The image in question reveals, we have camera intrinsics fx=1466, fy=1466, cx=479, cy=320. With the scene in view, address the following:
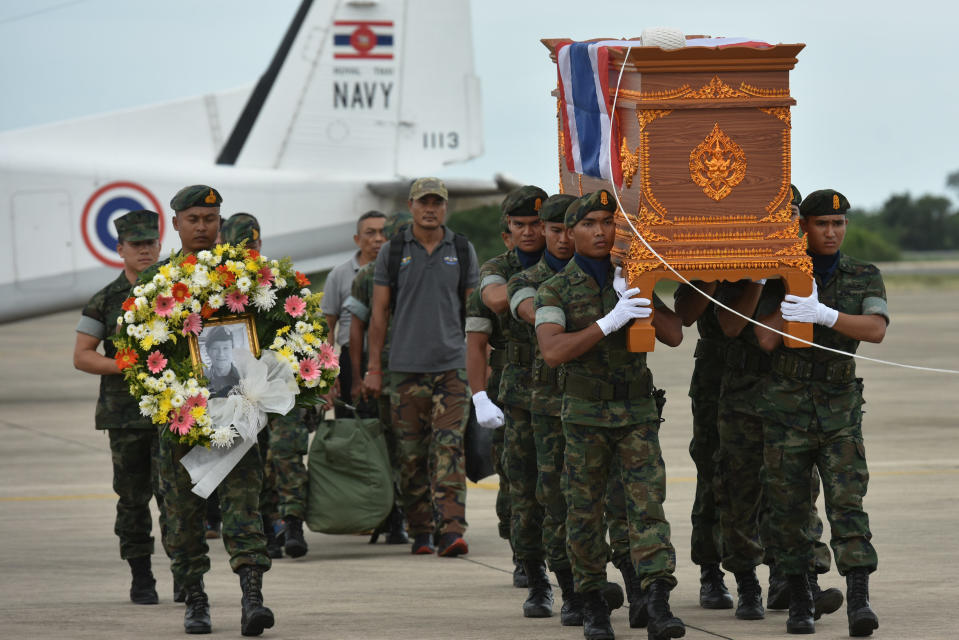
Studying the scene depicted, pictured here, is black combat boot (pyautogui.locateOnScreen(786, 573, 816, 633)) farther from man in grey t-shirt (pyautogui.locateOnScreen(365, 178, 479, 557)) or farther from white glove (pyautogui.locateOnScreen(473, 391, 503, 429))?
man in grey t-shirt (pyautogui.locateOnScreen(365, 178, 479, 557))

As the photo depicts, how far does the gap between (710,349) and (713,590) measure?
1.14m

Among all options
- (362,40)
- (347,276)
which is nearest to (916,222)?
(362,40)

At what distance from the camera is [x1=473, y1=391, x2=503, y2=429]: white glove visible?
7363mm

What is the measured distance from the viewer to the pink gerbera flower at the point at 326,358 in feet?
21.7

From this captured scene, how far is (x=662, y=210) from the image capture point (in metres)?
6.02

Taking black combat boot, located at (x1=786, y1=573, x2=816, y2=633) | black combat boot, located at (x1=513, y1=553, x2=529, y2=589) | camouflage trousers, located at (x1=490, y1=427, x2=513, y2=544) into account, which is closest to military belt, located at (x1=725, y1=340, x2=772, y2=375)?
black combat boot, located at (x1=786, y1=573, x2=816, y2=633)

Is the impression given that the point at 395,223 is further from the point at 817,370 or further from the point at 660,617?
the point at 660,617

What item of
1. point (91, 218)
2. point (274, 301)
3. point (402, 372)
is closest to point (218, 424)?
point (274, 301)

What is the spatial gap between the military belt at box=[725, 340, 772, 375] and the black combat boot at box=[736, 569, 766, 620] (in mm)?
931

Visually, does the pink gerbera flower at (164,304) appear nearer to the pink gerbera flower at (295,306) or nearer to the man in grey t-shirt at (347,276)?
the pink gerbera flower at (295,306)

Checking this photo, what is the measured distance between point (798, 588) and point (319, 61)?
15476 mm

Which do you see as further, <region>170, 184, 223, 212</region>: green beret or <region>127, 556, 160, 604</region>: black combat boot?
<region>127, 556, 160, 604</region>: black combat boot

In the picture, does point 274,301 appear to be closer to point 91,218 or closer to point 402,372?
point 402,372

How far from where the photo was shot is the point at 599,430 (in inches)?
239
